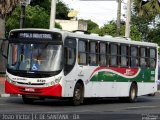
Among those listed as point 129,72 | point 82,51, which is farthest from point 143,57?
point 82,51

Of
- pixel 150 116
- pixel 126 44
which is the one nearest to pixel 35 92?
pixel 150 116

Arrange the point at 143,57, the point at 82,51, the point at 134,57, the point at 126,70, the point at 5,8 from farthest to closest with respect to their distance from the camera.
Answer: the point at 5,8 < the point at 143,57 < the point at 134,57 < the point at 126,70 < the point at 82,51

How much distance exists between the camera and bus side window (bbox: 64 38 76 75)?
2333 centimetres

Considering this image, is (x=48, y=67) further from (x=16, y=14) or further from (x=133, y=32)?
(x=16, y=14)

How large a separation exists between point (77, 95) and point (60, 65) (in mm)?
1788

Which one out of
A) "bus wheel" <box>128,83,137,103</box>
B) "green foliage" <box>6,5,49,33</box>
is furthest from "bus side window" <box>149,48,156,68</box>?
"green foliage" <box>6,5,49,33</box>

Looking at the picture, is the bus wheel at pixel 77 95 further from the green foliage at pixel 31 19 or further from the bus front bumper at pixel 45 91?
the green foliage at pixel 31 19

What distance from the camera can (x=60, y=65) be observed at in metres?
23.0

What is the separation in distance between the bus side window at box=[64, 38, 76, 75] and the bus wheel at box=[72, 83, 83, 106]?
1013mm

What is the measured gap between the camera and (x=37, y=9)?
77.8 metres

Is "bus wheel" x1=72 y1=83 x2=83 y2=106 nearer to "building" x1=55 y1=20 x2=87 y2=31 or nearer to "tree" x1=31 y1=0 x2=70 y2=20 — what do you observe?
"building" x1=55 y1=20 x2=87 y2=31

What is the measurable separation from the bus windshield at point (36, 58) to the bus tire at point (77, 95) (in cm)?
152

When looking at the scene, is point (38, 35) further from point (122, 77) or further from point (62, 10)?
point (62, 10)

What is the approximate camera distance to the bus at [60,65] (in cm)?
2303
